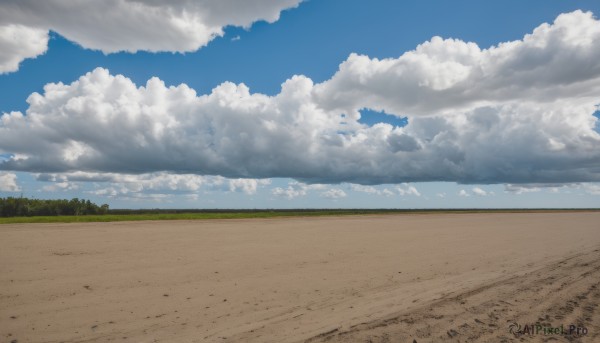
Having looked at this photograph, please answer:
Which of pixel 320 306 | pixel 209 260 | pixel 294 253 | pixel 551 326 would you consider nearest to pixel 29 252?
pixel 209 260

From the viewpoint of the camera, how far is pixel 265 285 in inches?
436

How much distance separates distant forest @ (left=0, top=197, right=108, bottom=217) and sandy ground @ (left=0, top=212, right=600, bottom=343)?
44.6 meters

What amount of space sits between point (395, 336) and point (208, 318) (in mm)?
3833

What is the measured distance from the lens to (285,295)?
32.9 ft

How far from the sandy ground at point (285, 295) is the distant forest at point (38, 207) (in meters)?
44.6

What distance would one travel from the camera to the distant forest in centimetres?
5400

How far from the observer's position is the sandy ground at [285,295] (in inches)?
283

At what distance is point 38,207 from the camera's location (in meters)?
55.9

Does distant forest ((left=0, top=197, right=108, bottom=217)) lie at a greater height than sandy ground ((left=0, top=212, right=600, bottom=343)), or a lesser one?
greater

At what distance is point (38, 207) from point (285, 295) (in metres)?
59.4

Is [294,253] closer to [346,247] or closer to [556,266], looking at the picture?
[346,247]

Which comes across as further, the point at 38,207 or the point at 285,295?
the point at 38,207

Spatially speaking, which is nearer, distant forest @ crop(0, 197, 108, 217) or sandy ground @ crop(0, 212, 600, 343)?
sandy ground @ crop(0, 212, 600, 343)

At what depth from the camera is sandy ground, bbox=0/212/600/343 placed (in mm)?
7191
